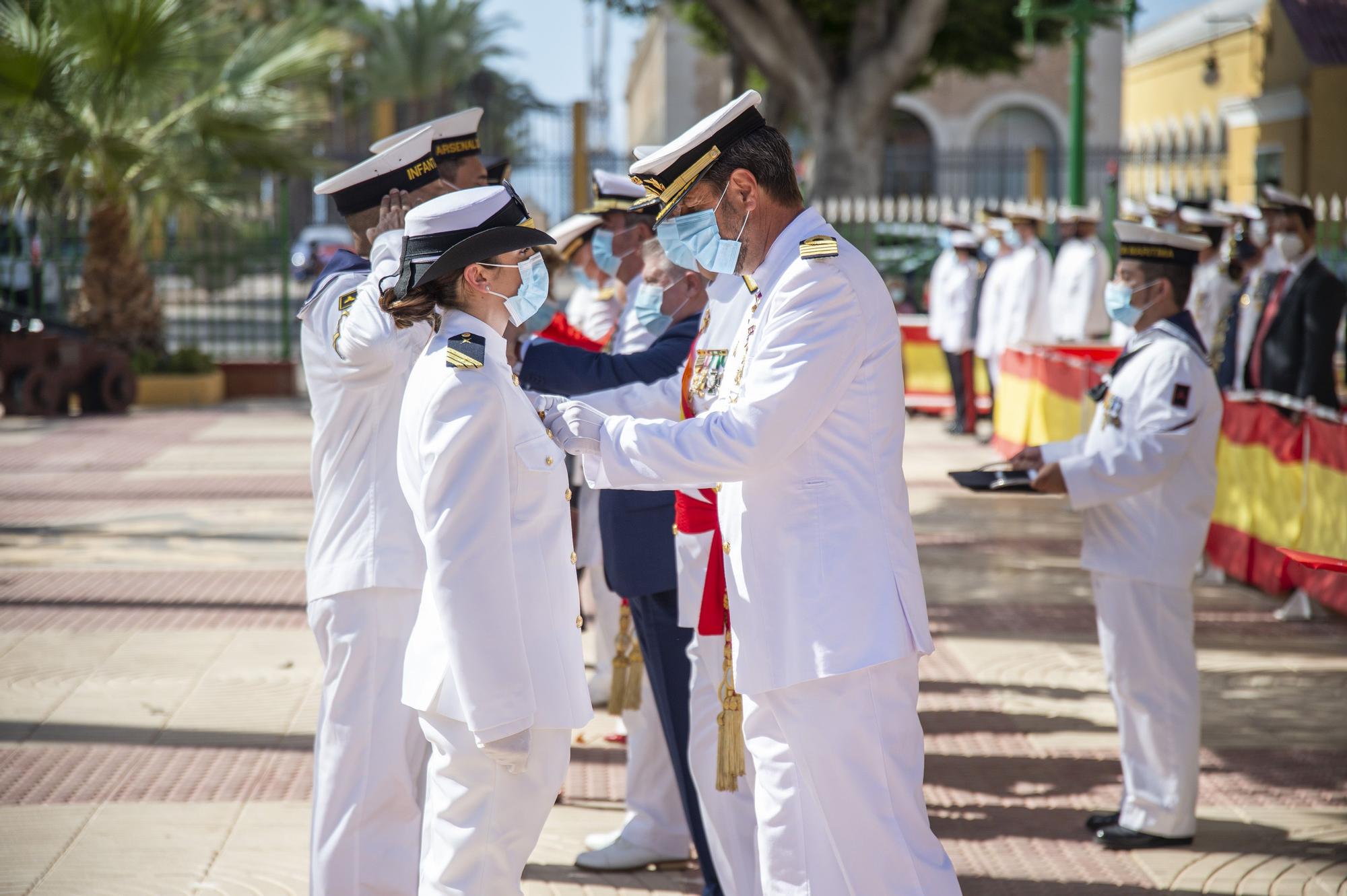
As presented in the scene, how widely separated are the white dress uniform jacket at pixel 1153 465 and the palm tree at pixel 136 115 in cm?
1256

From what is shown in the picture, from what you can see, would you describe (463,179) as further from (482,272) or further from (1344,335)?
(1344,335)

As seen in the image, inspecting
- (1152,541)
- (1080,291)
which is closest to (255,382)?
(1080,291)

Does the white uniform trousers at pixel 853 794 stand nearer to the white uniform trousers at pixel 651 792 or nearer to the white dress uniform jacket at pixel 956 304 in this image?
the white uniform trousers at pixel 651 792

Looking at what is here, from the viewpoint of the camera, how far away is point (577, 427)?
323 cm

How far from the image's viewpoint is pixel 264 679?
20.9 ft

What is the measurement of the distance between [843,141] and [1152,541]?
53.0 ft

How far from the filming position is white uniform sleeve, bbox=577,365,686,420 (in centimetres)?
422

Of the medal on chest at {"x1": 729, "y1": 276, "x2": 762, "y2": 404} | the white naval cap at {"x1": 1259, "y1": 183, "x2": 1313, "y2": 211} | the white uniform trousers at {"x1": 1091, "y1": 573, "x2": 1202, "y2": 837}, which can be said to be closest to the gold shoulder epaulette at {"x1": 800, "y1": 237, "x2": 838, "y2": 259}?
the medal on chest at {"x1": 729, "y1": 276, "x2": 762, "y2": 404}

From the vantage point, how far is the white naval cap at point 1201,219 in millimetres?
11398

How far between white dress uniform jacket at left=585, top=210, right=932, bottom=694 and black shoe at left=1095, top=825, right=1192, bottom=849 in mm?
1886

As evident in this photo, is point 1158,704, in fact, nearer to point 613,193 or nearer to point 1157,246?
point 1157,246

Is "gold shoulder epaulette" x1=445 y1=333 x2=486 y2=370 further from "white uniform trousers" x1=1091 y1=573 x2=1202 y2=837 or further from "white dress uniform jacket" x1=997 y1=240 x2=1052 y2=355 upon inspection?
"white dress uniform jacket" x1=997 y1=240 x2=1052 y2=355

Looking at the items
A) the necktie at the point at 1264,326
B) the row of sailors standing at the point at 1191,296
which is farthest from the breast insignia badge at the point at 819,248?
the necktie at the point at 1264,326

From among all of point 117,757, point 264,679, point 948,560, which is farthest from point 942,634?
point 117,757
